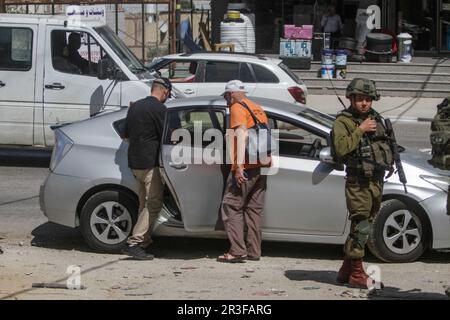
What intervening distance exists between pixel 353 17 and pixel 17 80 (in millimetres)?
15904

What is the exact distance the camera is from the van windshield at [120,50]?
42.7 feet

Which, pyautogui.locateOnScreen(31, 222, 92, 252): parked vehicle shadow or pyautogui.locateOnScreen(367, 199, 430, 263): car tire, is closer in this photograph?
pyautogui.locateOnScreen(367, 199, 430, 263): car tire

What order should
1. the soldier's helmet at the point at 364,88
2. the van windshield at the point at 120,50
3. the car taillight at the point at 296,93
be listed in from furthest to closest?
the car taillight at the point at 296,93
the van windshield at the point at 120,50
the soldier's helmet at the point at 364,88

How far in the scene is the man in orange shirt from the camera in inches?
320

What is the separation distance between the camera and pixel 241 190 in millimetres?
8203

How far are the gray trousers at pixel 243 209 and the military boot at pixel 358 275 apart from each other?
4.24 ft

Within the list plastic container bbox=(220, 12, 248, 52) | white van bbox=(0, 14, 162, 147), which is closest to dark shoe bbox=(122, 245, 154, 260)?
white van bbox=(0, 14, 162, 147)

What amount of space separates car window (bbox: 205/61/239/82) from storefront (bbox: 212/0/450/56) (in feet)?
35.6

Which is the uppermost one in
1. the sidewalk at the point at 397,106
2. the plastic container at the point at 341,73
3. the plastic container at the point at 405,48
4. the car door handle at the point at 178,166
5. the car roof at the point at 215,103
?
the plastic container at the point at 405,48

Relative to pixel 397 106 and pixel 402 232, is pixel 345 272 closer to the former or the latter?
pixel 402 232

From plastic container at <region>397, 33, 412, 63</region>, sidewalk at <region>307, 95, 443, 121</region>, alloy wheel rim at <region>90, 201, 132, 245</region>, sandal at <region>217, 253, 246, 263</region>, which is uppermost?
plastic container at <region>397, 33, 412, 63</region>

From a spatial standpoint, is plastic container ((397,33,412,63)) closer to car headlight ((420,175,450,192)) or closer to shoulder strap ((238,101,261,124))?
car headlight ((420,175,450,192))

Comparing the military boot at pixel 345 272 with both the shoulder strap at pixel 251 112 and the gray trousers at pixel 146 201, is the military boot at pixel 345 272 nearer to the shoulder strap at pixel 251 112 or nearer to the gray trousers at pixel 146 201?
the shoulder strap at pixel 251 112

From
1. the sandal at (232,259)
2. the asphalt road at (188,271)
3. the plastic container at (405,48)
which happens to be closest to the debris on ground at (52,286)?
the asphalt road at (188,271)
